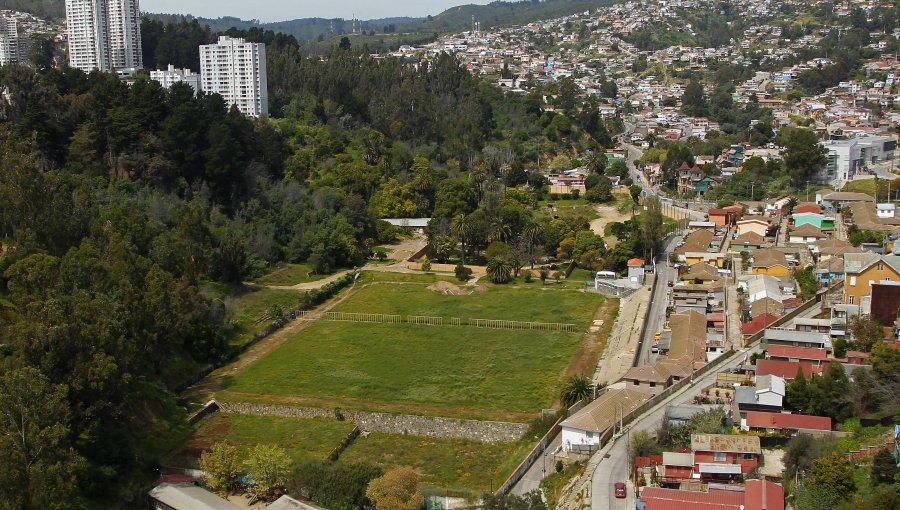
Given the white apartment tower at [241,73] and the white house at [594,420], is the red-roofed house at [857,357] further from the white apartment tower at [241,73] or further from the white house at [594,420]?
the white apartment tower at [241,73]

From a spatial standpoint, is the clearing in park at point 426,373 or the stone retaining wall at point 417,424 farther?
the stone retaining wall at point 417,424

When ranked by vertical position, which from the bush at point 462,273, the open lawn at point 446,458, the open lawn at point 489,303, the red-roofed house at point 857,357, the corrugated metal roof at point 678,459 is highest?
the red-roofed house at point 857,357

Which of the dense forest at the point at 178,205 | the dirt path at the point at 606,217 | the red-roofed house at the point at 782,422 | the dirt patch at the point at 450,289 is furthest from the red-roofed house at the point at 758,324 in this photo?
the dirt path at the point at 606,217

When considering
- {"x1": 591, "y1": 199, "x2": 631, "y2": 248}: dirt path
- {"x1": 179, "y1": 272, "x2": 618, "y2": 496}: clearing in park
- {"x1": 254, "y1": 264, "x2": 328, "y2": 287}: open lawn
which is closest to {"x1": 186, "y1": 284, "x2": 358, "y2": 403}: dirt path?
{"x1": 179, "y1": 272, "x2": 618, "y2": 496}: clearing in park

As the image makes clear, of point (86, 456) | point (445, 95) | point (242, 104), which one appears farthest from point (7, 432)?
point (445, 95)

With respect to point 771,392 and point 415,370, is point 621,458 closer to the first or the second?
point 771,392

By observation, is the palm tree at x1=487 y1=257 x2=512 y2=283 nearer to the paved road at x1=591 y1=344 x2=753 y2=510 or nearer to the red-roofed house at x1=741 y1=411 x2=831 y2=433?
the paved road at x1=591 y1=344 x2=753 y2=510

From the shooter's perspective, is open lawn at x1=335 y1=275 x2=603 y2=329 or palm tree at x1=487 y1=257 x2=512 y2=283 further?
palm tree at x1=487 y1=257 x2=512 y2=283

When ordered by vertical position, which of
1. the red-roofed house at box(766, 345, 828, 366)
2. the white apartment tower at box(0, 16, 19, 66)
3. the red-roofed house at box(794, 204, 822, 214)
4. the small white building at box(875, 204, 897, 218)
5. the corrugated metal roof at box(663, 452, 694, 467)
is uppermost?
the white apartment tower at box(0, 16, 19, 66)
